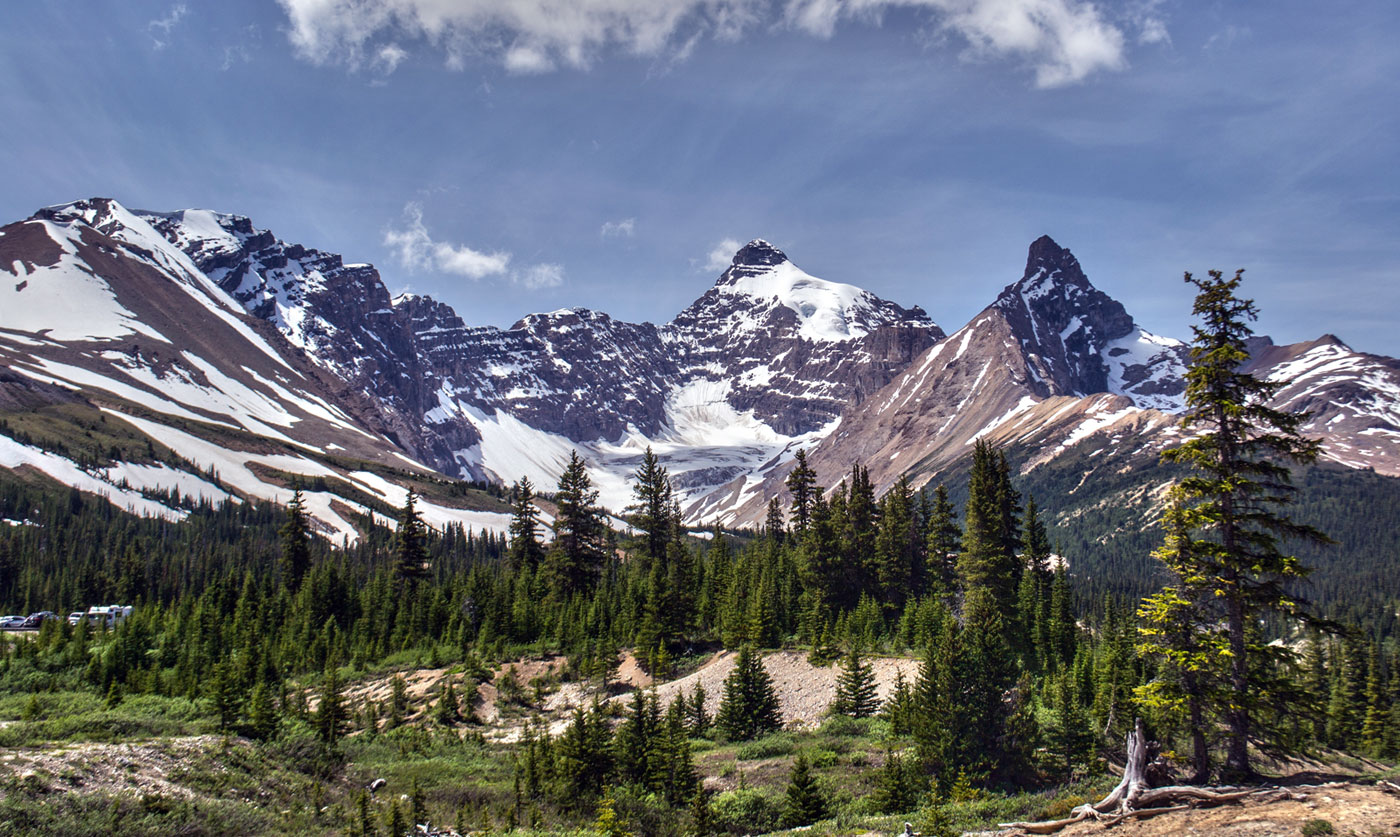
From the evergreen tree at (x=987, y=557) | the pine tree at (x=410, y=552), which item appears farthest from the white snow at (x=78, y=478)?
the evergreen tree at (x=987, y=557)

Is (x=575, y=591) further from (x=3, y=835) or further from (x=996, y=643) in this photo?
(x=3, y=835)

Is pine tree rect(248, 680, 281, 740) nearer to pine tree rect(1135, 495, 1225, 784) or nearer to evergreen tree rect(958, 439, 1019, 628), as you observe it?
pine tree rect(1135, 495, 1225, 784)

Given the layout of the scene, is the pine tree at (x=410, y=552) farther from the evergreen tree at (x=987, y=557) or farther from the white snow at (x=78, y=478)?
the white snow at (x=78, y=478)

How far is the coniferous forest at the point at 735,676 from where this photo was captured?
20641 mm

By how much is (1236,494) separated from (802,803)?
14.8m

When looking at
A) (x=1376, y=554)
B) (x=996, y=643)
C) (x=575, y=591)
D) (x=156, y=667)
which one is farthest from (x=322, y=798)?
(x=1376, y=554)

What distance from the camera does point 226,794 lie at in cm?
2467

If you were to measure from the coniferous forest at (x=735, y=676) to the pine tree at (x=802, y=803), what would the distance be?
3.8 inches

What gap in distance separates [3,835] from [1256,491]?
104 ft

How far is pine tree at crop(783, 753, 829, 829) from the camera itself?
23453 mm

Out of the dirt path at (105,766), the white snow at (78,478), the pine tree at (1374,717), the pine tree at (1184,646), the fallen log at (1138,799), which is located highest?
the white snow at (78,478)

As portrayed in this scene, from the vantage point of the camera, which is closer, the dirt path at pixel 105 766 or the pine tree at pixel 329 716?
the dirt path at pixel 105 766

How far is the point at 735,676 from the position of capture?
37.1 m

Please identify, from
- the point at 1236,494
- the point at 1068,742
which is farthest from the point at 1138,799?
the point at 1068,742
